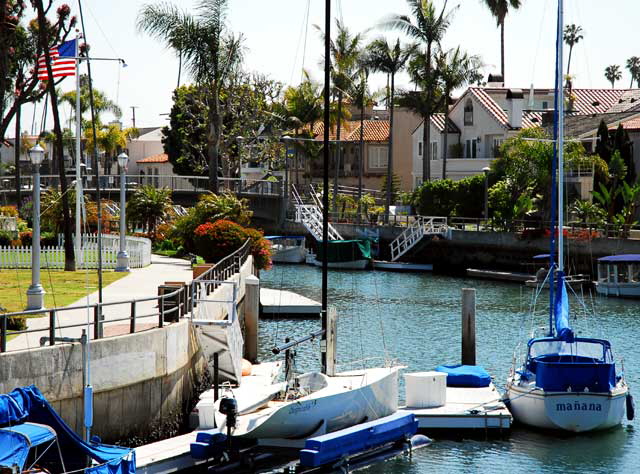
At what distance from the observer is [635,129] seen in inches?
3051

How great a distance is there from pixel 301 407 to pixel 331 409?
872 mm

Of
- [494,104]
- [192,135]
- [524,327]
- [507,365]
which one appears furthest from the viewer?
[192,135]

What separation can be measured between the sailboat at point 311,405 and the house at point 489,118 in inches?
2448

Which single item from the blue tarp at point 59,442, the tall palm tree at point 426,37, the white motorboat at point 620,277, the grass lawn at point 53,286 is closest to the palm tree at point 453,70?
the tall palm tree at point 426,37

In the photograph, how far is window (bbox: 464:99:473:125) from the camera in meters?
92.8

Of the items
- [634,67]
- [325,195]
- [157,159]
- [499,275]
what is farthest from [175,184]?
[634,67]

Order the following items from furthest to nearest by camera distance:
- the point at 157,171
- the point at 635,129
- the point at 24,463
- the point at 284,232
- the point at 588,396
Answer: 1. the point at 157,171
2. the point at 284,232
3. the point at 635,129
4. the point at 588,396
5. the point at 24,463

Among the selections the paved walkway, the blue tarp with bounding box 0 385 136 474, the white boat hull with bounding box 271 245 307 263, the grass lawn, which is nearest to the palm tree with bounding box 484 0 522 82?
the white boat hull with bounding box 271 245 307 263

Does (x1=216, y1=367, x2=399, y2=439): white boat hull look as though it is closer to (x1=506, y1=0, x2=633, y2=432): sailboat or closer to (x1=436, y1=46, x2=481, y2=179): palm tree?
(x1=506, y1=0, x2=633, y2=432): sailboat

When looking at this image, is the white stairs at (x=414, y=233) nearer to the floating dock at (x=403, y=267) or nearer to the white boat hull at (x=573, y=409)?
the floating dock at (x=403, y=267)

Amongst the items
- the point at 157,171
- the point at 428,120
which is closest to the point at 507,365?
the point at 428,120

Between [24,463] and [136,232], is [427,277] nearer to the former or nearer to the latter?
[136,232]

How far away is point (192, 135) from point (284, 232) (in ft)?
60.8

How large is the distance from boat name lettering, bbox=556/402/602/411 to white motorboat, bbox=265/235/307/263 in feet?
169
